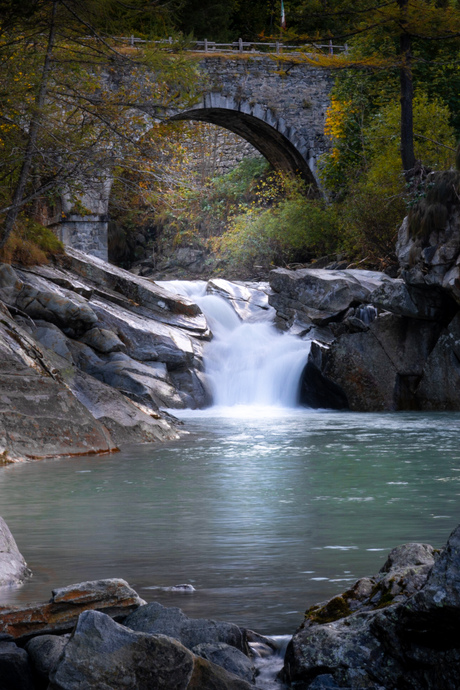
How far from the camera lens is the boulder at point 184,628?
3.17 meters

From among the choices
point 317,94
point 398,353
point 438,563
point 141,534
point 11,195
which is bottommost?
point 141,534

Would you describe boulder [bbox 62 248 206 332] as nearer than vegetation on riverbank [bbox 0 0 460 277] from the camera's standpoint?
No

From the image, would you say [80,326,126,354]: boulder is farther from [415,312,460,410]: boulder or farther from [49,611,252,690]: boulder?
[49,611,252,690]: boulder

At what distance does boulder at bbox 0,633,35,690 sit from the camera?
2.87m

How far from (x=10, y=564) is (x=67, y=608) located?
122cm

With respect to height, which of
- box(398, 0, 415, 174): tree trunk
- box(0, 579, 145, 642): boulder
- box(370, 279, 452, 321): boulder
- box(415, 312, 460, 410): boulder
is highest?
box(398, 0, 415, 174): tree trunk

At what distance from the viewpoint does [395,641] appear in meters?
2.89

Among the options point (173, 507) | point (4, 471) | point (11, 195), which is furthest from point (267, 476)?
point (11, 195)

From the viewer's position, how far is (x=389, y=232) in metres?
21.0

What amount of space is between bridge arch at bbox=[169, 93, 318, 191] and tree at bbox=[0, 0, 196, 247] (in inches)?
529

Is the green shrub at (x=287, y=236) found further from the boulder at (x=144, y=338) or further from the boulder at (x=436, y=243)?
the boulder at (x=144, y=338)

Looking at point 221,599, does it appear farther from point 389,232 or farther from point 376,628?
point 389,232

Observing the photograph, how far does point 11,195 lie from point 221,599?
12.5 metres

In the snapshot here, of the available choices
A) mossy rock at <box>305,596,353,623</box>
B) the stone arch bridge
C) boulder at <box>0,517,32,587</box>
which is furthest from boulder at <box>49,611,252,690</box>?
the stone arch bridge
